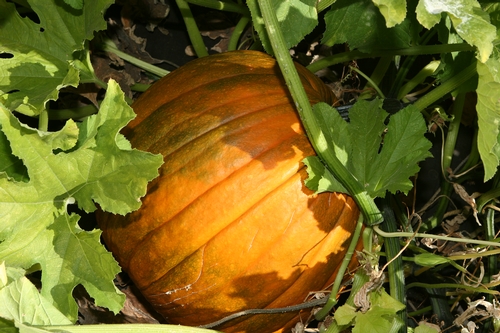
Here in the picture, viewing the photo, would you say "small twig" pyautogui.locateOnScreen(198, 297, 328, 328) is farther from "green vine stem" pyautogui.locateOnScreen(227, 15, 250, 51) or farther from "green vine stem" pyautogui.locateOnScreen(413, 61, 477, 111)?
"green vine stem" pyautogui.locateOnScreen(227, 15, 250, 51)

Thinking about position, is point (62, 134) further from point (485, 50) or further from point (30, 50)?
point (485, 50)

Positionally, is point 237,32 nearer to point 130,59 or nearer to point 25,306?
point 130,59

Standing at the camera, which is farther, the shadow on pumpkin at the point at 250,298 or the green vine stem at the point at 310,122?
the shadow on pumpkin at the point at 250,298

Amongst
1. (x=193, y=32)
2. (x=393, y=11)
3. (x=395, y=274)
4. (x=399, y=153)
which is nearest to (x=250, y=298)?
(x=395, y=274)

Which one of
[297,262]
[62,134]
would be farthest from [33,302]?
[297,262]

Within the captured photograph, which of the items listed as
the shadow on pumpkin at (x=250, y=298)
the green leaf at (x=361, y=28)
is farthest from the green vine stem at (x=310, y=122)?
the green leaf at (x=361, y=28)

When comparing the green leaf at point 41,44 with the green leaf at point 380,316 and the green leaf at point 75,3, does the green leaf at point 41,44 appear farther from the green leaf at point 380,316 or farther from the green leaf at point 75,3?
the green leaf at point 380,316
